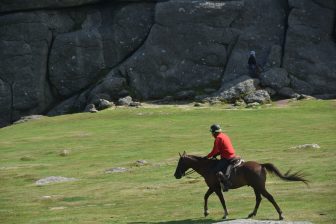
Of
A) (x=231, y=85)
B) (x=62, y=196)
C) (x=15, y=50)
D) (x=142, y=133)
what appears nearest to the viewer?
(x=62, y=196)

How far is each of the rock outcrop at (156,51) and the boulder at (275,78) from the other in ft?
0.40

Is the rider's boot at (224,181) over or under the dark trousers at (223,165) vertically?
under

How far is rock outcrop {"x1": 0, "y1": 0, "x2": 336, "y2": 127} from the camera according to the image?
8600 cm

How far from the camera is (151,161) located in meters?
52.4

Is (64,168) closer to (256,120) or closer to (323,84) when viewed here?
(256,120)

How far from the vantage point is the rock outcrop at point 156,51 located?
86000mm

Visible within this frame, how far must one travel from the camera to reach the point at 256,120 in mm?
71250

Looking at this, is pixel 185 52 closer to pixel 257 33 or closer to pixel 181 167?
pixel 257 33

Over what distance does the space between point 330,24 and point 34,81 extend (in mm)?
38321

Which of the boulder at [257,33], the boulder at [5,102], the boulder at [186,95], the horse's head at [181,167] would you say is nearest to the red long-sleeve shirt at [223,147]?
the horse's head at [181,167]

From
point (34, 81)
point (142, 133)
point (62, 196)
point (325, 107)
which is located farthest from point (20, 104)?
point (62, 196)

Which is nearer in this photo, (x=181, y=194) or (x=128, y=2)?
(x=181, y=194)

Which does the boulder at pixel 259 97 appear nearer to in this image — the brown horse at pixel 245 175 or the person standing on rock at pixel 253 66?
the person standing on rock at pixel 253 66

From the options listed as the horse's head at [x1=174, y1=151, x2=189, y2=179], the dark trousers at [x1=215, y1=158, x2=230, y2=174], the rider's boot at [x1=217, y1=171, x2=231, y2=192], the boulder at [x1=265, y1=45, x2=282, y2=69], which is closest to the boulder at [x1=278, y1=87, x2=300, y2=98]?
the boulder at [x1=265, y1=45, x2=282, y2=69]
